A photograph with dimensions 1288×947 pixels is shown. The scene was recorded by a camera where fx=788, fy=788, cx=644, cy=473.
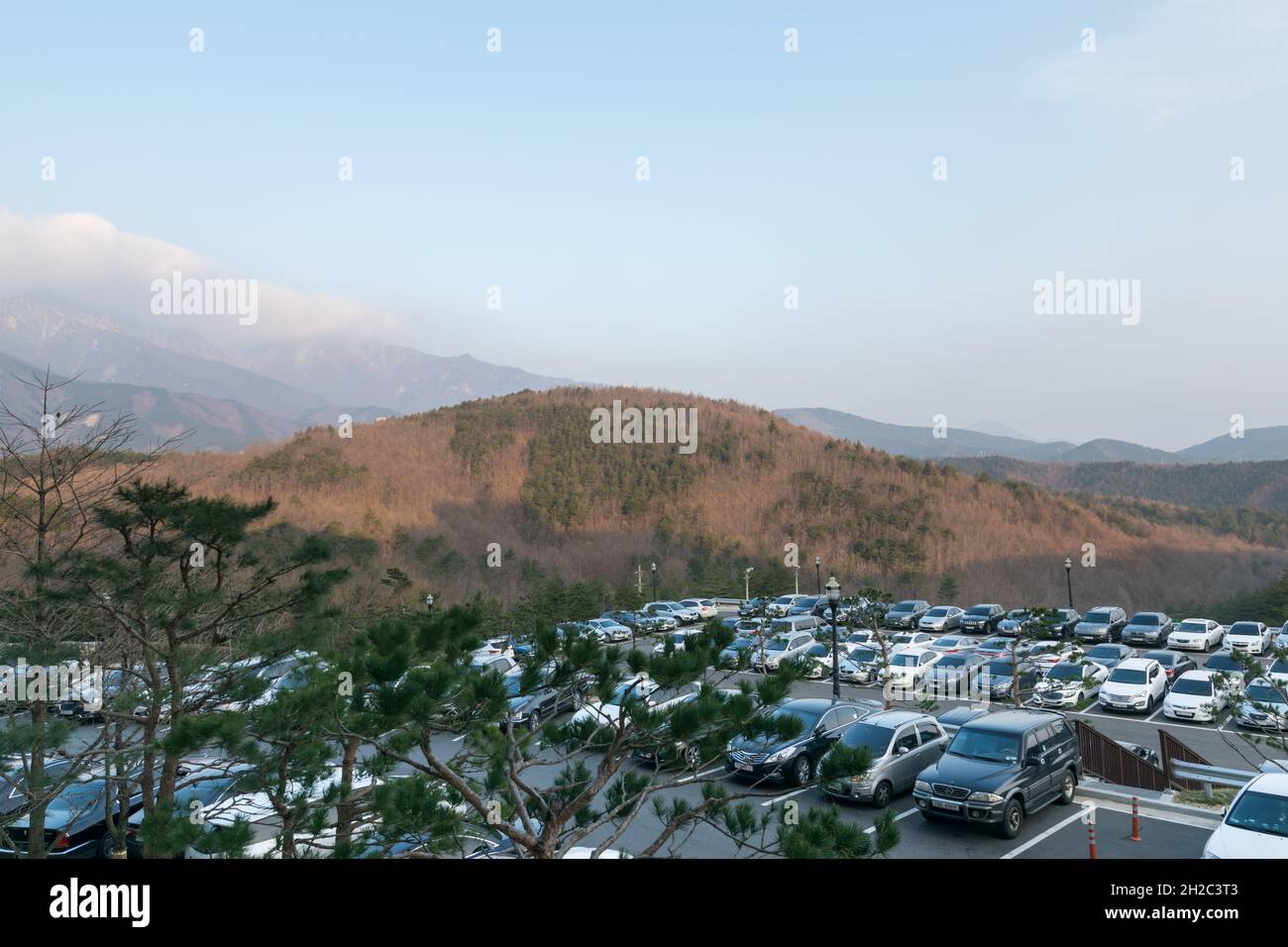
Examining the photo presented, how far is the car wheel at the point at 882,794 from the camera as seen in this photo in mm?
12126

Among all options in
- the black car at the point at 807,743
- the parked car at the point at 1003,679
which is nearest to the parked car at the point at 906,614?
the parked car at the point at 1003,679

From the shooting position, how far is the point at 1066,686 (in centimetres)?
2011

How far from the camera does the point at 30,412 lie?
11133 millimetres

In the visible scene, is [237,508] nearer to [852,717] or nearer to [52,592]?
[52,592]

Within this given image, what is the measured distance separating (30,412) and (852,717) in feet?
46.5

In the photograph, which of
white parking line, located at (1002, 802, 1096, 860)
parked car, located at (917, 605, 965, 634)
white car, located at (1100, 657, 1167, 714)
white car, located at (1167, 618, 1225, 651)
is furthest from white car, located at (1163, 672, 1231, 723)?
parked car, located at (917, 605, 965, 634)

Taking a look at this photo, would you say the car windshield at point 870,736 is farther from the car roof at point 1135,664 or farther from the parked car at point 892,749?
the car roof at point 1135,664

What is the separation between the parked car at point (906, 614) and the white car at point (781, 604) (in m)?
4.40

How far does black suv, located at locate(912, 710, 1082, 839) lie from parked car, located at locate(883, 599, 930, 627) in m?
22.8

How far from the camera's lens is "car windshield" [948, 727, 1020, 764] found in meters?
11.2

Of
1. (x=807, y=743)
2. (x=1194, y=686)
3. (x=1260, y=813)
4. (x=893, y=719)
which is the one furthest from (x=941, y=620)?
(x=1260, y=813)
